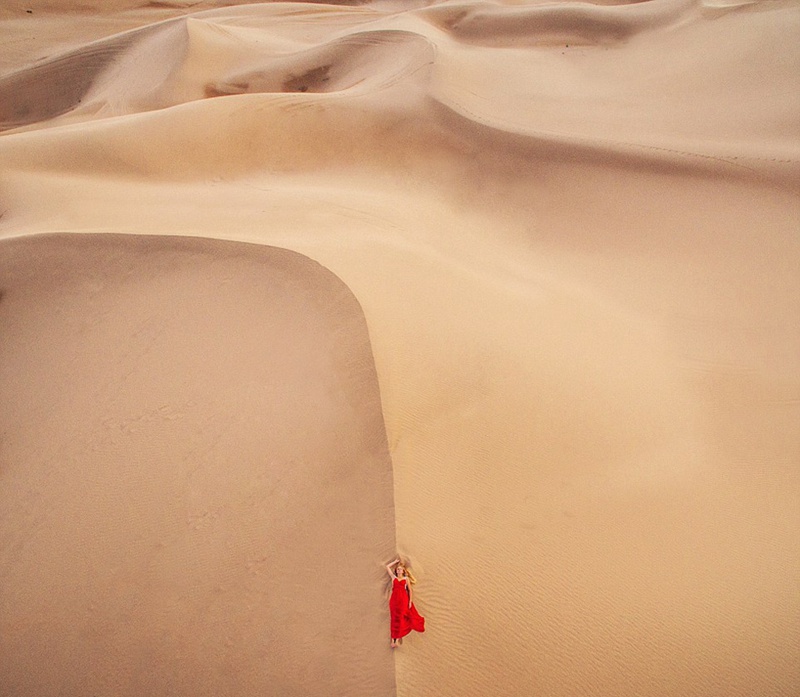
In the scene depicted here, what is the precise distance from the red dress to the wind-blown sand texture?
0.07 meters

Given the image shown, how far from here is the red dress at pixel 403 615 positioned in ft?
8.09

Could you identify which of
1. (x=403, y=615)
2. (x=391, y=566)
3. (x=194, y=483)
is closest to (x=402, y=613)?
(x=403, y=615)

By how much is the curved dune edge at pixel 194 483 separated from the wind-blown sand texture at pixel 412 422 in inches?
0.6

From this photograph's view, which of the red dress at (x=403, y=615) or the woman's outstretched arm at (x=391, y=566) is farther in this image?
the woman's outstretched arm at (x=391, y=566)

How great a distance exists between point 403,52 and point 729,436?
8.23m

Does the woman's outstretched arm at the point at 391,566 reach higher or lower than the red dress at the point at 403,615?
higher

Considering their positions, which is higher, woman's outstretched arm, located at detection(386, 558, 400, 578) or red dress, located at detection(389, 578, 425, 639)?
woman's outstretched arm, located at detection(386, 558, 400, 578)

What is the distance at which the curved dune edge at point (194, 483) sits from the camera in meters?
2.52

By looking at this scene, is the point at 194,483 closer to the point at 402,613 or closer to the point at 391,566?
the point at 391,566

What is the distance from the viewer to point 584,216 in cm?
619

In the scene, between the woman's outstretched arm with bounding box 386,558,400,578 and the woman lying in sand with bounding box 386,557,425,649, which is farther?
the woman's outstretched arm with bounding box 386,558,400,578

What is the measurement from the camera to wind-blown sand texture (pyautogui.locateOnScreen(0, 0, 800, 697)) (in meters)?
2.57

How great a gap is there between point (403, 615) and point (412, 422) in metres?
1.03

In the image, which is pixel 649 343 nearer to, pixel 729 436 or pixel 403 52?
pixel 729 436
